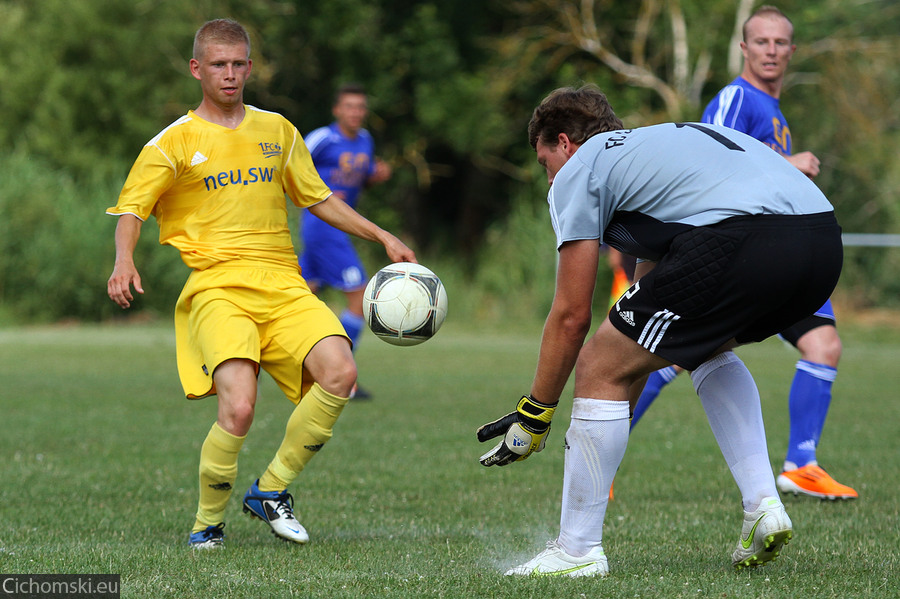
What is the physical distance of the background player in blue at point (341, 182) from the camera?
35.8 ft

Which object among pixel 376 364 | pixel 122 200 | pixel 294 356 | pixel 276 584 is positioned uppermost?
pixel 122 200

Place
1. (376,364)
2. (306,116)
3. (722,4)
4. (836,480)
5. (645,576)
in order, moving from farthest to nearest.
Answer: (306,116), (722,4), (376,364), (836,480), (645,576)

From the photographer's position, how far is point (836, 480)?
645 cm

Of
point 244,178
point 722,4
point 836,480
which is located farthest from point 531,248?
point 244,178

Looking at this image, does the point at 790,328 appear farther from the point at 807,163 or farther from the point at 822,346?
the point at 807,163

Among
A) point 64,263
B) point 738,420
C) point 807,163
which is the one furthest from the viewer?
point 64,263

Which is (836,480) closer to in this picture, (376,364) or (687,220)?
(687,220)

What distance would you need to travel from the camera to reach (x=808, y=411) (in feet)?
20.2

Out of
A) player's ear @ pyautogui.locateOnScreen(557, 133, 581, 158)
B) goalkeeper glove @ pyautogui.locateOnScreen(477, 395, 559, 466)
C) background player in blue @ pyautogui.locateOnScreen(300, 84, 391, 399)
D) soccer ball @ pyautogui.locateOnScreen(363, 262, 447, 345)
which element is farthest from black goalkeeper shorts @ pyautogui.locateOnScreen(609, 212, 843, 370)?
background player in blue @ pyautogui.locateOnScreen(300, 84, 391, 399)

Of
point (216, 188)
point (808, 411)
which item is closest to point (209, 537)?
point (216, 188)

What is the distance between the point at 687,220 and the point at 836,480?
3.32m

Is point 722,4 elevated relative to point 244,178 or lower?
elevated

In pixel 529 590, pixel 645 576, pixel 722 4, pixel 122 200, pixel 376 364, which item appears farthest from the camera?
pixel 722 4

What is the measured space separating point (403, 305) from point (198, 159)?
1124 millimetres
